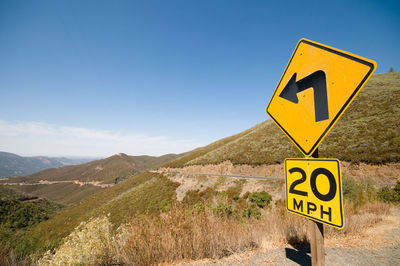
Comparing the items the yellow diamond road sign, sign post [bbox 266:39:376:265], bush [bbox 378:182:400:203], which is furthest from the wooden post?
bush [bbox 378:182:400:203]

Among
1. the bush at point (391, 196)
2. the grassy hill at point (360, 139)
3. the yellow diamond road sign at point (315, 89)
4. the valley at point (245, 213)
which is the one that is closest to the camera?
the yellow diamond road sign at point (315, 89)

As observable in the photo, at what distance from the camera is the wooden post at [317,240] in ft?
5.97

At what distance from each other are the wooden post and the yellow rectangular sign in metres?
0.19

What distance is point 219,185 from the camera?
25312 millimetres

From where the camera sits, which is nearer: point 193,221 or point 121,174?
point 193,221

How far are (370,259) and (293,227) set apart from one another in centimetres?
127

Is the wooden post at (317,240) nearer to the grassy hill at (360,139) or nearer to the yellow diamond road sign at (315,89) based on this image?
the yellow diamond road sign at (315,89)

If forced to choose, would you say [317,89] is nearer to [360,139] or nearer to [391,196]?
[391,196]

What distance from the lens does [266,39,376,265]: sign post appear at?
157 cm

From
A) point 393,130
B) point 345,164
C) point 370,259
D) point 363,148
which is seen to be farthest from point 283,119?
point 393,130

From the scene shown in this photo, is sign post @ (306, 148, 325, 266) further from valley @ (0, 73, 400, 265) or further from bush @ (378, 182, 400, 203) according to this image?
bush @ (378, 182, 400, 203)

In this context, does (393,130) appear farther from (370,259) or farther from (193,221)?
(193,221)

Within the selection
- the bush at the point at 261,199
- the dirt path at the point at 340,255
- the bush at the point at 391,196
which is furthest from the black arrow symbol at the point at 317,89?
the bush at the point at 261,199

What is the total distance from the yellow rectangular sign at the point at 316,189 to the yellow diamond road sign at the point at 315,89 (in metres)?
0.18
